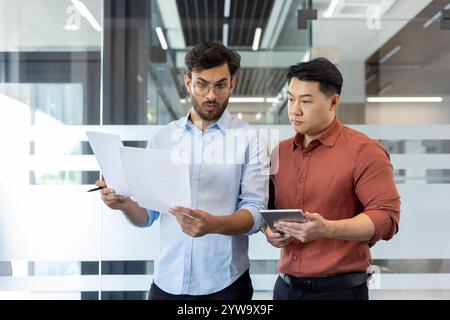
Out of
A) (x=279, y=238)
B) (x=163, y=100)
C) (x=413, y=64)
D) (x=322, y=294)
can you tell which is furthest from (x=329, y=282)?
(x=413, y=64)

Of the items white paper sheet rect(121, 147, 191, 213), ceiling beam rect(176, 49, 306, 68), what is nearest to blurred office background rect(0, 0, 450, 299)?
ceiling beam rect(176, 49, 306, 68)

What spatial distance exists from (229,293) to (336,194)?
297 mm

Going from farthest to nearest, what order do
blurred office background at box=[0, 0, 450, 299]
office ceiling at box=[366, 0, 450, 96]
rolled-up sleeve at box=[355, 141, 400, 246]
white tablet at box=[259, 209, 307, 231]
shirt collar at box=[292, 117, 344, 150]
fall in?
office ceiling at box=[366, 0, 450, 96]
blurred office background at box=[0, 0, 450, 299]
shirt collar at box=[292, 117, 344, 150]
rolled-up sleeve at box=[355, 141, 400, 246]
white tablet at box=[259, 209, 307, 231]

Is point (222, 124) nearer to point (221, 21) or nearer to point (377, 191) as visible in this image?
point (377, 191)

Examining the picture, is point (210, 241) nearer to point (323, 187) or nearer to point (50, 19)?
point (323, 187)

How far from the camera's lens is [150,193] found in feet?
3.39

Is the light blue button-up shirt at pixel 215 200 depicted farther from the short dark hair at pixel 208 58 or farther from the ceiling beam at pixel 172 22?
the ceiling beam at pixel 172 22

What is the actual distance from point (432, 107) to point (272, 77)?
56 cm

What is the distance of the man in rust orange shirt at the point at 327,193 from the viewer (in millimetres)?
1084

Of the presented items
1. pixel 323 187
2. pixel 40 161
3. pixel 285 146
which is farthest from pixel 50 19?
pixel 323 187

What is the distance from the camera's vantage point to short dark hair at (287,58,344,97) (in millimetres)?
1163

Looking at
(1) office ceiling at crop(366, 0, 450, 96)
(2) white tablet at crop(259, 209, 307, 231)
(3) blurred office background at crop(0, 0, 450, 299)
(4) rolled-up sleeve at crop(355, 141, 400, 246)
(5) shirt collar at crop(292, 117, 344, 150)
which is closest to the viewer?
(2) white tablet at crop(259, 209, 307, 231)

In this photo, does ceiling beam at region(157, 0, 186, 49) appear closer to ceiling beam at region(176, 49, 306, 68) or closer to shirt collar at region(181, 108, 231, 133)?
ceiling beam at region(176, 49, 306, 68)

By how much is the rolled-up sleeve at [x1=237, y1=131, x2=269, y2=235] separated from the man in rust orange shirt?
3 centimetres
